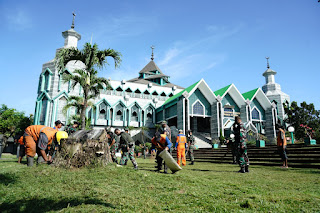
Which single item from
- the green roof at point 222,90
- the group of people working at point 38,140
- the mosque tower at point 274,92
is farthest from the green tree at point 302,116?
A: the group of people working at point 38,140

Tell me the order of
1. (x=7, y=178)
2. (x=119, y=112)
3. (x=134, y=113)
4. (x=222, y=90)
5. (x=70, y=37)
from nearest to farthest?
(x=7, y=178), (x=70, y=37), (x=222, y=90), (x=119, y=112), (x=134, y=113)

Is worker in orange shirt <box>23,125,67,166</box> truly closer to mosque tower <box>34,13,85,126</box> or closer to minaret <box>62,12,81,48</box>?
mosque tower <box>34,13,85,126</box>

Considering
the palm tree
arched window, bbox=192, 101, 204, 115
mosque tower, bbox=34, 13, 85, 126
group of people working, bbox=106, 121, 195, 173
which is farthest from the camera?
arched window, bbox=192, 101, 204, 115

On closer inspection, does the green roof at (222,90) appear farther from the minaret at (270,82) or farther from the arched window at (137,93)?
the minaret at (270,82)

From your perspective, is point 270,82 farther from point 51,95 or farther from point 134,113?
point 51,95

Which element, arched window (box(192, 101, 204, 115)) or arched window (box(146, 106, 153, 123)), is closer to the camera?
arched window (box(192, 101, 204, 115))

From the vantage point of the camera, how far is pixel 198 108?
29219 mm

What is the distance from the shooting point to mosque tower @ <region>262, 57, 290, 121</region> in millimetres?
37188

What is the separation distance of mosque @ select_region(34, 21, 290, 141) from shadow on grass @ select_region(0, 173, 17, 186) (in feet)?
67.0

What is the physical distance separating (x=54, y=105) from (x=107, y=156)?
2342 centimetres

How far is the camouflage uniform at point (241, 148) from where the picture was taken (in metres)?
6.68

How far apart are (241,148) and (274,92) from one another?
38.3 m

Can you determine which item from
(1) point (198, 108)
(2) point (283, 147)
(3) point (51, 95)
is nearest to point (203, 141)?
(1) point (198, 108)

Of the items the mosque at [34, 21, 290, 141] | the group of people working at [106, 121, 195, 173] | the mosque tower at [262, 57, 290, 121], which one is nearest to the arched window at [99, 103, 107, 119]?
the mosque at [34, 21, 290, 141]
